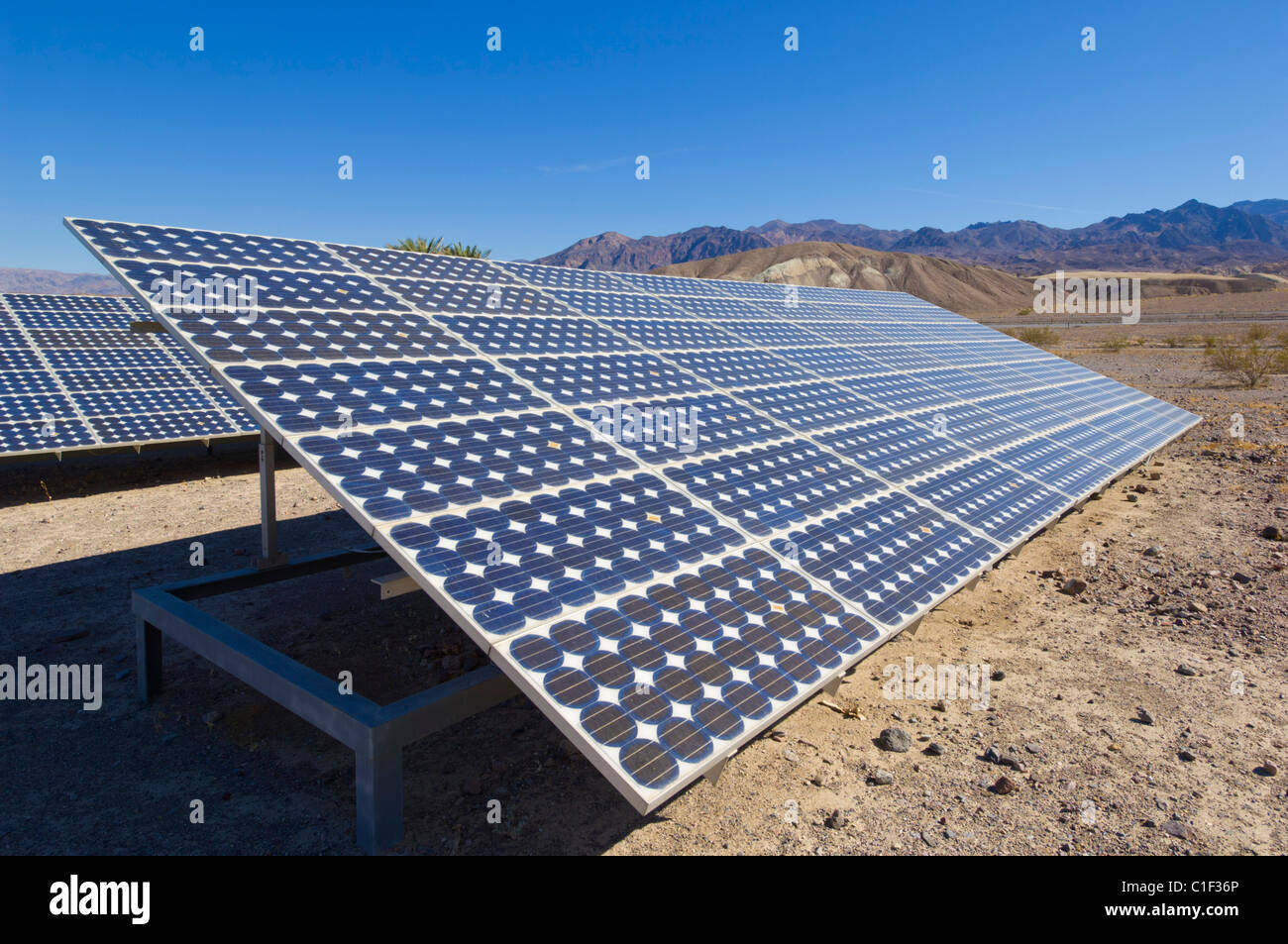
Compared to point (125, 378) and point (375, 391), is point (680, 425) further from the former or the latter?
point (125, 378)

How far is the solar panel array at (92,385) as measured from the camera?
659 inches

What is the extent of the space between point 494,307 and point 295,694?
6.28m

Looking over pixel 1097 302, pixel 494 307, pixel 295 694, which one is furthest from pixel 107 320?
pixel 1097 302

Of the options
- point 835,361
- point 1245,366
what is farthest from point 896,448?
point 1245,366

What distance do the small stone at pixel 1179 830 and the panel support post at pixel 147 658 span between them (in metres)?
9.42

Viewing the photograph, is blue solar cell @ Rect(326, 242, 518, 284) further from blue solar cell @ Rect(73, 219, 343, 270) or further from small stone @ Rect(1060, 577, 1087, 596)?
small stone @ Rect(1060, 577, 1087, 596)

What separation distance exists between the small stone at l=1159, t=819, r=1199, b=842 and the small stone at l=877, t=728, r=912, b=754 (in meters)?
2.01

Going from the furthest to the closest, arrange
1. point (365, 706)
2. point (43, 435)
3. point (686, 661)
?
point (43, 435), point (365, 706), point (686, 661)

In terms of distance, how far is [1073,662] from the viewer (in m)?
9.09

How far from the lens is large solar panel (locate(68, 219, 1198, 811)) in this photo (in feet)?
16.2

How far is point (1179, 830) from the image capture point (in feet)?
19.6

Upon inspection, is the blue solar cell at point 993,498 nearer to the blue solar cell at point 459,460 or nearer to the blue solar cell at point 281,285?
the blue solar cell at point 459,460

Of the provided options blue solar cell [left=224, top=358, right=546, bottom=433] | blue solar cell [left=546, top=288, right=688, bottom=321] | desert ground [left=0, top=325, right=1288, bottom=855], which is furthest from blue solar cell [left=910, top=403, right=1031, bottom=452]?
blue solar cell [left=224, top=358, right=546, bottom=433]

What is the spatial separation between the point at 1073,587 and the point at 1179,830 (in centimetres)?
600
